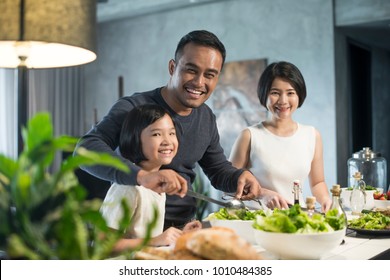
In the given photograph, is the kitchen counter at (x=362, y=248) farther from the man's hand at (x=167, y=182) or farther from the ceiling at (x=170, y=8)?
the ceiling at (x=170, y=8)

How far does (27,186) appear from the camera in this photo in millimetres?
485

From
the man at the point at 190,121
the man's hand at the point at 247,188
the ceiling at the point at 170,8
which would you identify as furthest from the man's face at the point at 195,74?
the ceiling at the point at 170,8

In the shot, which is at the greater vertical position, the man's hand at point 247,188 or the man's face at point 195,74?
the man's face at point 195,74

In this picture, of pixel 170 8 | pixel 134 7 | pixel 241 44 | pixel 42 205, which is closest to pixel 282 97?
pixel 42 205

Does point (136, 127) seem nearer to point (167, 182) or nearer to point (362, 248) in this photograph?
point (167, 182)

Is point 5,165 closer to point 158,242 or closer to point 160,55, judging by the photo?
point 158,242

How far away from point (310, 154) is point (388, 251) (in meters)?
0.88

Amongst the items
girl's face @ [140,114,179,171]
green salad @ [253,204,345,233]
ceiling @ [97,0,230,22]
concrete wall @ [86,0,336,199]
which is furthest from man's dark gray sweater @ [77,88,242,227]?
ceiling @ [97,0,230,22]

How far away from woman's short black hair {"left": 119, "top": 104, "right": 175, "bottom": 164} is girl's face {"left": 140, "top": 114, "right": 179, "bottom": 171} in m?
0.01

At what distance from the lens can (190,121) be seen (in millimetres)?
1582

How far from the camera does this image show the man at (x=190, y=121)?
4.65 ft

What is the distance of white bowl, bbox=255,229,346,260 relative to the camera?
2.87ft

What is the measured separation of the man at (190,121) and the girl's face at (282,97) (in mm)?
299
